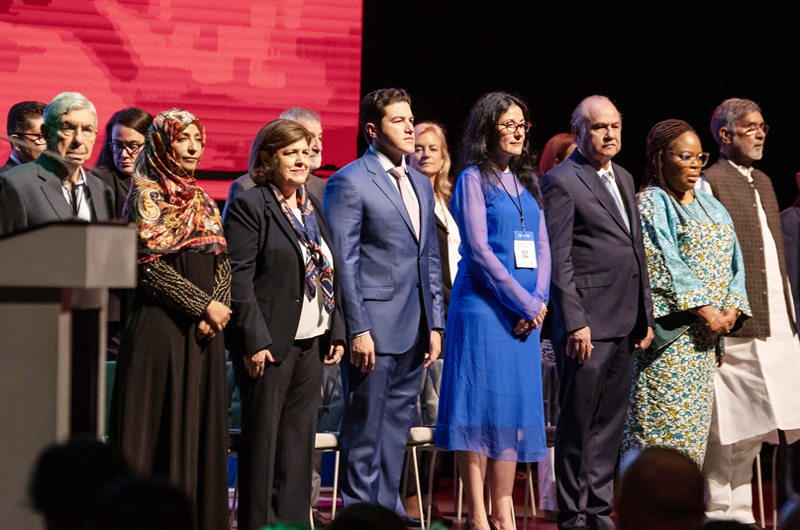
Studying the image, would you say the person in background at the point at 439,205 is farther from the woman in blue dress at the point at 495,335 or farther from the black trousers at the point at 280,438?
the black trousers at the point at 280,438

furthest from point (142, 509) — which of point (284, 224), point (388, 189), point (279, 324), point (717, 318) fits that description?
point (717, 318)

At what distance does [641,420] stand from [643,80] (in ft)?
9.41

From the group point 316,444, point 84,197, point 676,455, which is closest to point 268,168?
point 84,197

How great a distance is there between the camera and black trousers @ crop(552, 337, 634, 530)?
3736 millimetres

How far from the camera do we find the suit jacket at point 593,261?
12.6 ft

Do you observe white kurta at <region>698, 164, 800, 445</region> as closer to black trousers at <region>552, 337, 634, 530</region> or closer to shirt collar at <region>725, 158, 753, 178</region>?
shirt collar at <region>725, 158, 753, 178</region>

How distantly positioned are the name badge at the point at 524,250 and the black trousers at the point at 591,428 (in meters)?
0.41

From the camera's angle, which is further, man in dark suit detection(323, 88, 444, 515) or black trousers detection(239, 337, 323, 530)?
man in dark suit detection(323, 88, 444, 515)

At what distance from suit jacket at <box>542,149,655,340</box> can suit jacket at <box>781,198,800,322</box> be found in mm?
1110

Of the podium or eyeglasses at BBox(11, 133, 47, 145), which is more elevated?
eyeglasses at BBox(11, 133, 47, 145)

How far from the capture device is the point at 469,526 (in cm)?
360

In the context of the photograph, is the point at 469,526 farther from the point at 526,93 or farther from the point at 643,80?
the point at 643,80

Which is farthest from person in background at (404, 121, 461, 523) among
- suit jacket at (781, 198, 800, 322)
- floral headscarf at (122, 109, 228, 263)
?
floral headscarf at (122, 109, 228, 263)

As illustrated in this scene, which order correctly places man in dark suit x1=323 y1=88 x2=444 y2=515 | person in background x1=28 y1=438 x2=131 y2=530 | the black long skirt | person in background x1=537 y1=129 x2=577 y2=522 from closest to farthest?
person in background x1=28 y1=438 x2=131 y2=530
the black long skirt
man in dark suit x1=323 y1=88 x2=444 y2=515
person in background x1=537 y1=129 x2=577 y2=522
